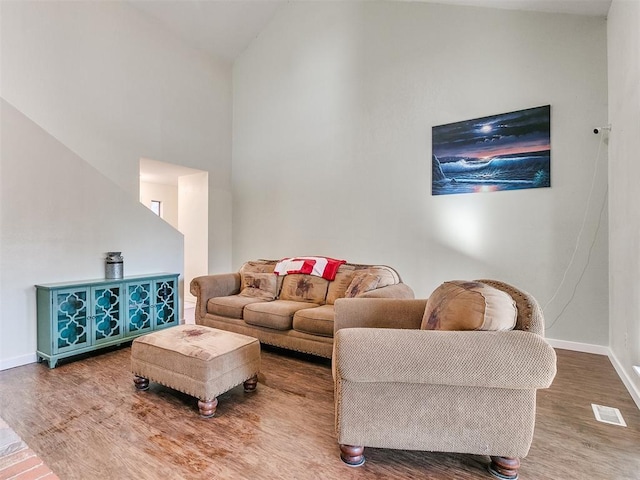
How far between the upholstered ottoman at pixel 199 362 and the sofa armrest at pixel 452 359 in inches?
37.1

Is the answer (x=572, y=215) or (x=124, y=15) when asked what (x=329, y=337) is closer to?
(x=572, y=215)

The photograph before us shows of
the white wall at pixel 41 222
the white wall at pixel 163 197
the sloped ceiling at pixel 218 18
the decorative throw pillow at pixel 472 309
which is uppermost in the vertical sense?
the sloped ceiling at pixel 218 18

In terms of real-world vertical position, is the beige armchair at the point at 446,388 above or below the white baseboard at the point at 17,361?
above

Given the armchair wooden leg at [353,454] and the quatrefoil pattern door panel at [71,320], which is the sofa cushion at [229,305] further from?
the armchair wooden leg at [353,454]

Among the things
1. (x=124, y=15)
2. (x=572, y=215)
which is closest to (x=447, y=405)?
(x=572, y=215)

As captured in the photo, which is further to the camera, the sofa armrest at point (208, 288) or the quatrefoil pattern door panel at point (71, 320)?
the sofa armrest at point (208, 288)

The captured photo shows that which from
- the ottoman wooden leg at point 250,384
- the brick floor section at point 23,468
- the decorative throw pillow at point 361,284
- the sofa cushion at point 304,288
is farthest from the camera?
the sofa cushion at point 304,288

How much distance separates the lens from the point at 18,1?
9.57 ft

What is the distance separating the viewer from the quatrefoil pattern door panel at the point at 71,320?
2705 millimetres

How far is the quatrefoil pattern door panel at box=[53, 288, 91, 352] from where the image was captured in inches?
106

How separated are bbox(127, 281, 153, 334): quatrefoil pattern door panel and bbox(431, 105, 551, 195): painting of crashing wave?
329 centimetres

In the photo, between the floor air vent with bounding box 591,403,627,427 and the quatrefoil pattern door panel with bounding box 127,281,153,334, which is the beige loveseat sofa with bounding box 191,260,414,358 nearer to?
the quatrefoil pattern door panel with bounding box 127,281,153,334

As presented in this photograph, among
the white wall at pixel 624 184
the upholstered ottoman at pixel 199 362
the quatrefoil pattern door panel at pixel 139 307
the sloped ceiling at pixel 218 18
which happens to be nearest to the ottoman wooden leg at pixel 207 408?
the upholstered ottoman at pixel 199 362

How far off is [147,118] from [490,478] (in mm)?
4658
